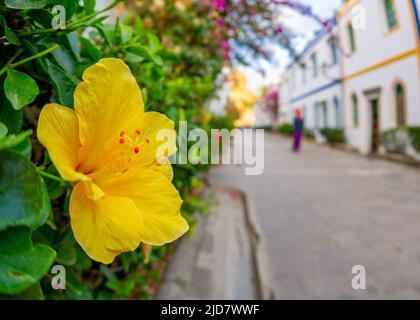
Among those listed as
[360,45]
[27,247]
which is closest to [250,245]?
[27,247]

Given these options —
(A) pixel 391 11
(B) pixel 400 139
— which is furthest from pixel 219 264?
(B) pixel 400 139

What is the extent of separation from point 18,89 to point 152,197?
0.72ft

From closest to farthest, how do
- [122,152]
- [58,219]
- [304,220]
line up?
1. [122,152]
2. [58,219]
3. [304,220]

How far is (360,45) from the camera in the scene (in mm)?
10352

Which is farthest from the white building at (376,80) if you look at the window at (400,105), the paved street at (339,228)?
the paved street at (339,228)

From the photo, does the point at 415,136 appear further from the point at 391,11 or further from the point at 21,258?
the point at 21,258

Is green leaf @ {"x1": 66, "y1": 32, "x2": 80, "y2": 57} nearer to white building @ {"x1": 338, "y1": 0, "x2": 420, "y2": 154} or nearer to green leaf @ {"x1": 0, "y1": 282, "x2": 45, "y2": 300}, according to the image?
green leaf @ {"x1": 0, "y1": 282, "x2": 45, "y2": 300}

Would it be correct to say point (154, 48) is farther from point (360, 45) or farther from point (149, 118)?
point (360, 45)

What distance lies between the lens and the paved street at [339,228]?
10.4 ft

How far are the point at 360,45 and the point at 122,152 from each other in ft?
36.5

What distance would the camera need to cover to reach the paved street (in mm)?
3162

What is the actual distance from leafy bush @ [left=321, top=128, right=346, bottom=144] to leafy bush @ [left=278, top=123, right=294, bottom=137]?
6.92m

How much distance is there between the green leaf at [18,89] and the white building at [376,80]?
5983 millimetres
